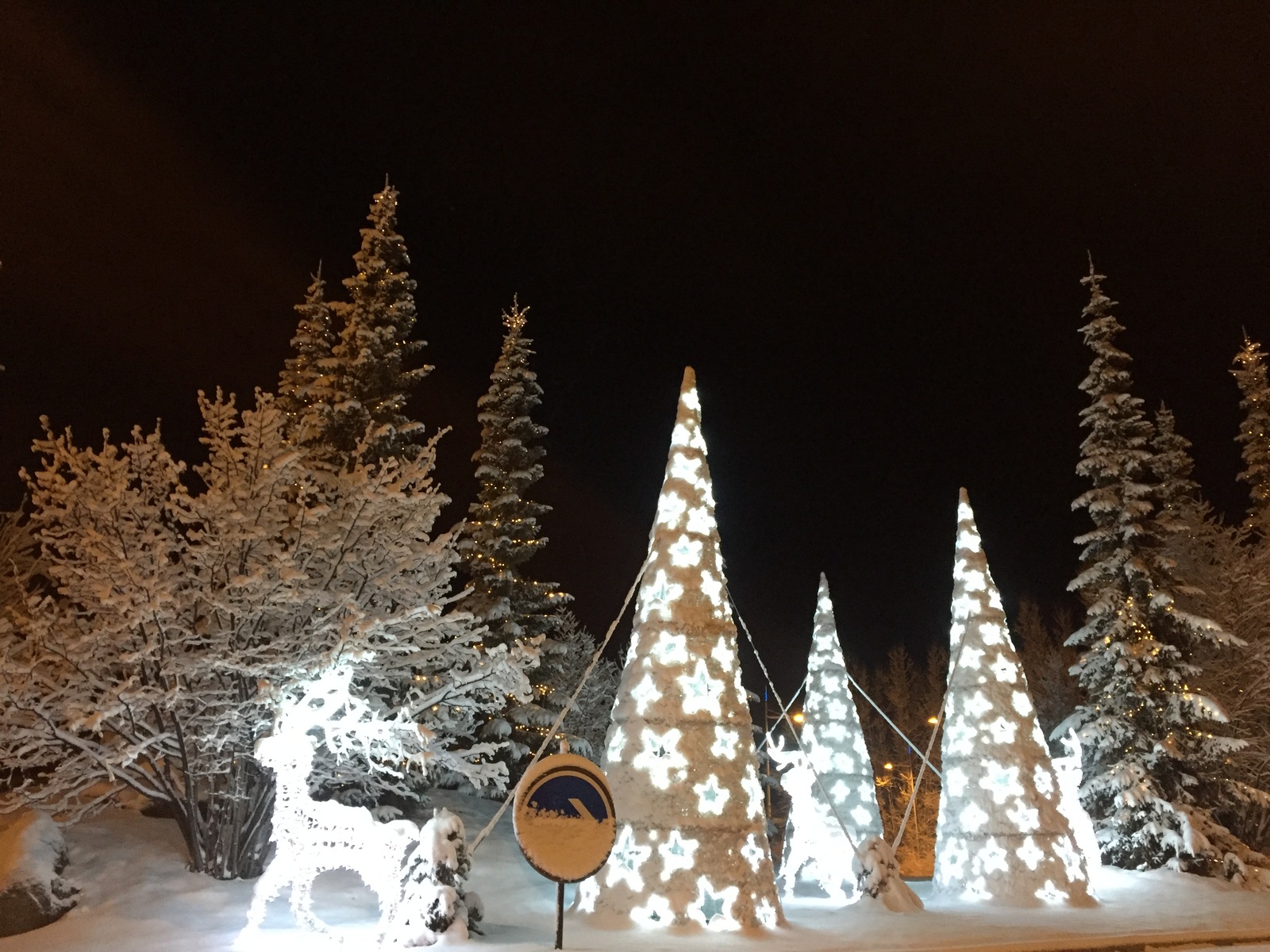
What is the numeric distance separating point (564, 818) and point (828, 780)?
11.4m

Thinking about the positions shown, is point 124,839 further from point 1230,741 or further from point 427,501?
point 1230,741

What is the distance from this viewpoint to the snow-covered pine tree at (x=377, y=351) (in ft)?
59.0

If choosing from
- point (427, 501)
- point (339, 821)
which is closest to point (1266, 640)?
point (427, 501)

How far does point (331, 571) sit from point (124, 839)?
15.4 feet

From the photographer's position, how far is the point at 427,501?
1257 centimetres

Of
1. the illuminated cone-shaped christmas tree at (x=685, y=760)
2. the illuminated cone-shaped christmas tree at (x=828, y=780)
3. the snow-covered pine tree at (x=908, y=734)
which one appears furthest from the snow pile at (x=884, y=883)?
the snow-covered pine tree at (x=908, y=734)

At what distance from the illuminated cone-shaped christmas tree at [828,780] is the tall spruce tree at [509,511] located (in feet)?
19.6

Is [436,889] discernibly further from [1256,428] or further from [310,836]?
[1256,428]

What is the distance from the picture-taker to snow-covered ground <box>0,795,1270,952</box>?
30.3 feet

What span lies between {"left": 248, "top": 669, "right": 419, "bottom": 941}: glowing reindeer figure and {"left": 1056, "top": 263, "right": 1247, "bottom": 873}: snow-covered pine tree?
52.9ft

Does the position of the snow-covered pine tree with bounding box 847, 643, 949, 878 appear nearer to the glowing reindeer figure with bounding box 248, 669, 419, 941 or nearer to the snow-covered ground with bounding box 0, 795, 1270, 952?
the snow-covered ground with bounding box 0, 795, 1270, 952

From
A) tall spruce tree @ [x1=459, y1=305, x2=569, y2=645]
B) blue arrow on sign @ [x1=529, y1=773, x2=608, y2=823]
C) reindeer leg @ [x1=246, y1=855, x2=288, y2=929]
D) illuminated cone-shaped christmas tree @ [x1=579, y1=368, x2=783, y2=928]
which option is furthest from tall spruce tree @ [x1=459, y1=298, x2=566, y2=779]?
blue arrow on sign @ [x1=529, y1=773, x2=608, y2=823]

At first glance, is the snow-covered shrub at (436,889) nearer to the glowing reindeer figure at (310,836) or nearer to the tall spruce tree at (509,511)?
the glowing reindeer figure at (310,836)

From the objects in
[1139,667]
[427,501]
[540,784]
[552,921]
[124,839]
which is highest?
[427,501]
